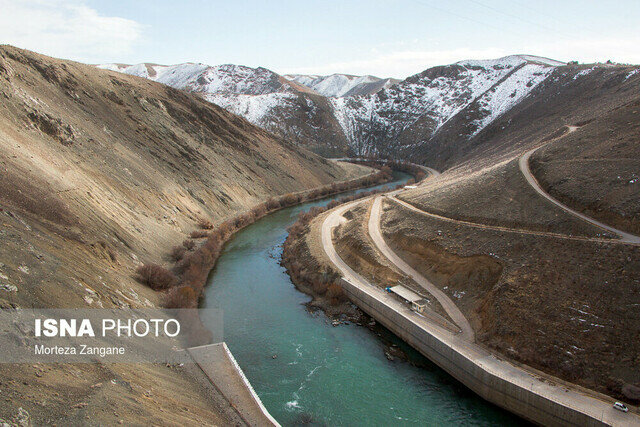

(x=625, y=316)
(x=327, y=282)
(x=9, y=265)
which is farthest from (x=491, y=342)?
(x=9, y=265)

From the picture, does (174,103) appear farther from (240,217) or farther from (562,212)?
(562,212)

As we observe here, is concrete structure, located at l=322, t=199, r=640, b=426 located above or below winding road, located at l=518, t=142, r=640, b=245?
below

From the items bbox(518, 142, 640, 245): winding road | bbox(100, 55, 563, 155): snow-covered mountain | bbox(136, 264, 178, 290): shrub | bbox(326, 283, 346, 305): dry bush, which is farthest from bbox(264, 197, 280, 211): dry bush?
bbox(100, 55, 563, 155): snow-covered mountain

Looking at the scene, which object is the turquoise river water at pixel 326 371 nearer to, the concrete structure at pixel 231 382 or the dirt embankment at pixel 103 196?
the concrete structure at pixel 231 382

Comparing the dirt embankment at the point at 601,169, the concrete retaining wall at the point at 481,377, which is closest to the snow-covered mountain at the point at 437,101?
the dirt embankment at the point at 601,169

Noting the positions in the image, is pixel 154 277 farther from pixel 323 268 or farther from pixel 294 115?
pixel 294 115

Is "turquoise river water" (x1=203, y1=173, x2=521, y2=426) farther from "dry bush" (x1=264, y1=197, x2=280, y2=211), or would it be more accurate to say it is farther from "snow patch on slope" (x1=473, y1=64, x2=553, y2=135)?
"snow patch on slope" (x1=473, y1=64, x2=553, y2=135)

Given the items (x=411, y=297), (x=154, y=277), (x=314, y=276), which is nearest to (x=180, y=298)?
(x=154, y=277)
